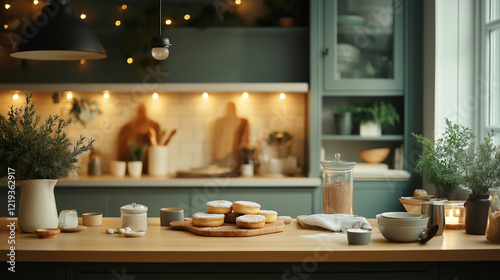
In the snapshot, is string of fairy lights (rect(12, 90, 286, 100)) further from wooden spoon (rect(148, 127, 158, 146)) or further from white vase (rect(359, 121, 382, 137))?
white vase (rect(359, 121, 382, 137))

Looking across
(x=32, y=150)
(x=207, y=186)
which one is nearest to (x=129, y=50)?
(x=207, y=186)

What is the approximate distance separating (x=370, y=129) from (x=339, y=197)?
2.14 meters

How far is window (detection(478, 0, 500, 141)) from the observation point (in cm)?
396

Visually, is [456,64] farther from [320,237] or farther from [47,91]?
[47,91]

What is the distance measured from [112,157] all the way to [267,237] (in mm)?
2896

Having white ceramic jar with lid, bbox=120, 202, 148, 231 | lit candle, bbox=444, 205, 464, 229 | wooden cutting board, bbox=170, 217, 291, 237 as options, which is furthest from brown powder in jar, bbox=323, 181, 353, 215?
white ceramic jar with lid, bbox=120, 202, 148, 231

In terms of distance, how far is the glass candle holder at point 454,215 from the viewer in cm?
262

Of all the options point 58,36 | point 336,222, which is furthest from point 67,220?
point 336,222

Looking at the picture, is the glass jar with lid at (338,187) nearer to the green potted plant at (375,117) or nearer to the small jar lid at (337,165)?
the small jar lid at (337,165)

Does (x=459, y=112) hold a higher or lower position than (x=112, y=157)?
higher

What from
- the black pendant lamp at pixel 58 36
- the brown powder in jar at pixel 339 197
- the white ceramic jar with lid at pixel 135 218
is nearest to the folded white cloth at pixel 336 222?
the brown powder in jar at pixel 339 197

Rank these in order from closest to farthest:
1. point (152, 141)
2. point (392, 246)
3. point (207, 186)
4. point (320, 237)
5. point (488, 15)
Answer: point (392, 246) < point (320, 237) < point (488, 15) < point (207, 186) < point (152, 141)

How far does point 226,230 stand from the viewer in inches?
95.9

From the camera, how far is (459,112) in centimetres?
423
